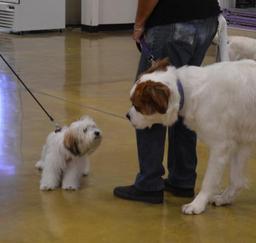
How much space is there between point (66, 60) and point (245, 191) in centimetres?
570

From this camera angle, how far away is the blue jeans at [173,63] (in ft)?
12.8

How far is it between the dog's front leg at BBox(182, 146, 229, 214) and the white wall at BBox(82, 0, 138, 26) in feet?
30.8

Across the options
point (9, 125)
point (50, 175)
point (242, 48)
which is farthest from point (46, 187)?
point (242, 48)

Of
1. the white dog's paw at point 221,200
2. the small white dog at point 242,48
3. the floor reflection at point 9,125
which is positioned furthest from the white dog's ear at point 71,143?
the small white dog at point 242,48

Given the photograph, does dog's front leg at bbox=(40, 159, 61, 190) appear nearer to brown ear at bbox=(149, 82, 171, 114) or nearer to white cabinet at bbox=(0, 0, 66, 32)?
brown ear at bbox=(149, 82, 171, 114)

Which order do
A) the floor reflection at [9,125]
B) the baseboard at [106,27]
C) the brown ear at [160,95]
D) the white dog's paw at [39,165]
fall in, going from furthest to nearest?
the baseboard at [106,27] → the floor reflection at [9,125] → the white dog's paw at [39,165] → the brown ear at [160,95]

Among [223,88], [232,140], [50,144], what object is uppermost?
[223,88]

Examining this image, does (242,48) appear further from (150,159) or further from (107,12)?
(107,12)

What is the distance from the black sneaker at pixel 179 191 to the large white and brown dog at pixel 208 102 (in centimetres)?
47

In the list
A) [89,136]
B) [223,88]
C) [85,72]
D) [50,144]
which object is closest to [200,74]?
[223,88]

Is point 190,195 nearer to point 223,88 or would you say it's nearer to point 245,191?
point 245,191

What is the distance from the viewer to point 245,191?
4.38 m

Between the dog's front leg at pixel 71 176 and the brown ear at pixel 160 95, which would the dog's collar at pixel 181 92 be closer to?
the brown ear at pixel 160 95

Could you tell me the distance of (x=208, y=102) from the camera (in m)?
3.70
